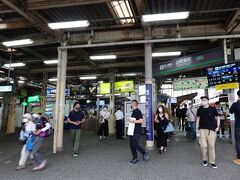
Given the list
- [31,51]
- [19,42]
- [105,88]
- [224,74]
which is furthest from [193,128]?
[31,51]

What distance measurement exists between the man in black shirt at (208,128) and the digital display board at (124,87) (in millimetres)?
6919

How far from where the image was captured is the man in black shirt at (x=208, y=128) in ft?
14.4

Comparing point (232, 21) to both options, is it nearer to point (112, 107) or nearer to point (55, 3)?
point (55, 3)

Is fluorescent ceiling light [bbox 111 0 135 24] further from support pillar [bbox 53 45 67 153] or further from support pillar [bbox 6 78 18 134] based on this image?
support pillar [bbox 6 78 18 134]

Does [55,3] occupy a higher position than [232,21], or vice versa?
[55,3]

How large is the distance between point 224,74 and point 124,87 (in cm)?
611

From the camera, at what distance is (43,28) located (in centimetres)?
662

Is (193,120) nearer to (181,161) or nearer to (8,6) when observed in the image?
(181,161)

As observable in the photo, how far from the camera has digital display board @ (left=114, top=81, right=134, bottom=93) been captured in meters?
11.4

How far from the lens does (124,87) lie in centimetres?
1159

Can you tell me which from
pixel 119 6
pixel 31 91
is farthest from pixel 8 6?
pixel 31 91

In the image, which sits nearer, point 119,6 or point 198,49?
point 119,6

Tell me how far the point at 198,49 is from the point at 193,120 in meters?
3.00

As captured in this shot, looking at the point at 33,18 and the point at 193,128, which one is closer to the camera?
the point at 33,18
